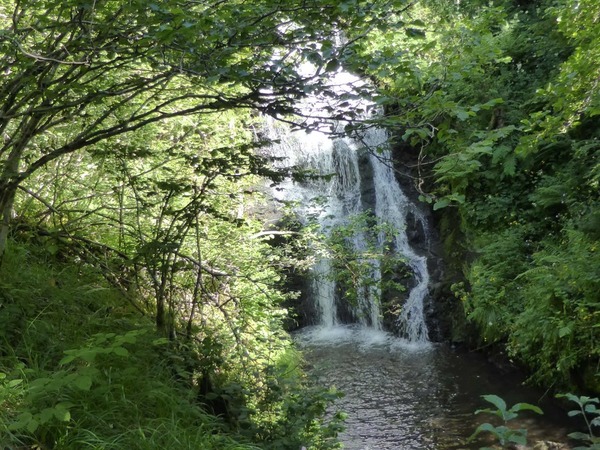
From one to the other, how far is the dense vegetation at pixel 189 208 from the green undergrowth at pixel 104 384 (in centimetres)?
2

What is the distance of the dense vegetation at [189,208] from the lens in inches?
131

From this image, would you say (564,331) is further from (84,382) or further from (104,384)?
(84,382)

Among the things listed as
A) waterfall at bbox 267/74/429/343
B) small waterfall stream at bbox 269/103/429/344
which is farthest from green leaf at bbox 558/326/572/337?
small waterfall stream at bbox 269/103/429/344

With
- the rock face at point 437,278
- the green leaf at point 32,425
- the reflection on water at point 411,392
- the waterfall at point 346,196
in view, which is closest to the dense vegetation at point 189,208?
the green leaf at point 32,425

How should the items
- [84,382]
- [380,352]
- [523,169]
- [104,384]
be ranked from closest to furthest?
[84,382]
[104,384]
[523,169]
[380,352]

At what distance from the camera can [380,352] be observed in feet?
39.5

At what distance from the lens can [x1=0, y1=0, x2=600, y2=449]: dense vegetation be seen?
10.9 ft

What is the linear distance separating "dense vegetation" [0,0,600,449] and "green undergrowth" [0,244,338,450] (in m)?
0.02

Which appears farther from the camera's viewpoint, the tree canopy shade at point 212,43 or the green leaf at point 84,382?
the tree canopy shade at point 212,43

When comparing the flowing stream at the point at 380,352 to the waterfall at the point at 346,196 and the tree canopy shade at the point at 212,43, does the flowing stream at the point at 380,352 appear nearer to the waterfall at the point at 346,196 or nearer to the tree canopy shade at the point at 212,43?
the waterfall at the point at 346,196

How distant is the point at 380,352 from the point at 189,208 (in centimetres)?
804

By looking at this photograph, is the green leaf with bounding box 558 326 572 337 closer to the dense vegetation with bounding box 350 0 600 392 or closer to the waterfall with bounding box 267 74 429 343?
the dense vegetation with bounding box 350 0 600 392

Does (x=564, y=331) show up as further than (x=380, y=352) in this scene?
No

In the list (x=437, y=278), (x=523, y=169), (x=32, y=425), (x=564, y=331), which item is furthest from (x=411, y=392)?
(x=32, y=425)
